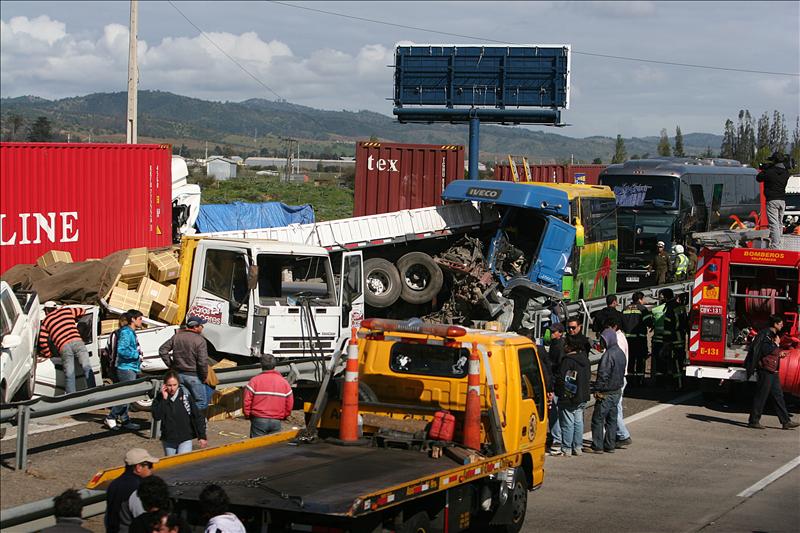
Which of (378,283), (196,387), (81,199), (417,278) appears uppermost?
(81,199)

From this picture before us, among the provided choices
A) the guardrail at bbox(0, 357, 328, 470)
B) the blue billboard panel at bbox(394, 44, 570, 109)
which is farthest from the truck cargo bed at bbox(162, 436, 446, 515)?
the blue billboard panel at bbox(394, 44, 570, 109)

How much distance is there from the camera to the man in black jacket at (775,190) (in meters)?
17.6

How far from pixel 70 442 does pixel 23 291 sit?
237cm

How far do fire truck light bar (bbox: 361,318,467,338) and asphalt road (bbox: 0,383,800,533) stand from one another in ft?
7.52

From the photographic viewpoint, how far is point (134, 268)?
15.3 metres

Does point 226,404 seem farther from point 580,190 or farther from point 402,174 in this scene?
point 402,174

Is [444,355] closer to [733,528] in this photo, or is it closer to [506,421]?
[506,421]

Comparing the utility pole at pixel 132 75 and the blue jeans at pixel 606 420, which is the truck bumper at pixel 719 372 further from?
the utility pole at pixel 132 75

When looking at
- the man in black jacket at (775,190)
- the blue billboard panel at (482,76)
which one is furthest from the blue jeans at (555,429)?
A: the blue billboard panel at (482,76)

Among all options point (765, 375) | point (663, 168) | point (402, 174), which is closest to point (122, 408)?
point (765, 375)

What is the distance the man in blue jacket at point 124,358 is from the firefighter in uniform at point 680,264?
17.9 meters

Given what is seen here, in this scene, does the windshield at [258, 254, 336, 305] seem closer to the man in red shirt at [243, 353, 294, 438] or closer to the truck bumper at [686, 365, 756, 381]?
the man in red shirt at [243, 353, 294, 438]

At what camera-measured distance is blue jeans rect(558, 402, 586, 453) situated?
43.1 feet

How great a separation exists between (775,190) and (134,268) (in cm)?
1088
